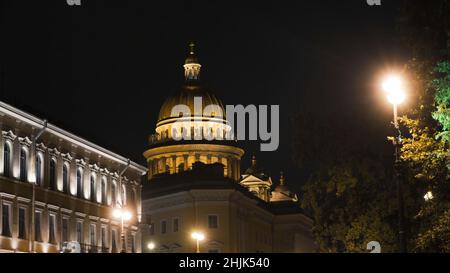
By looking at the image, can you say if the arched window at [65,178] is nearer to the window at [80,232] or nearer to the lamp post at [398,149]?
the window at [80,232]

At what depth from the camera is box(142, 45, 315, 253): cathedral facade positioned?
108 meters

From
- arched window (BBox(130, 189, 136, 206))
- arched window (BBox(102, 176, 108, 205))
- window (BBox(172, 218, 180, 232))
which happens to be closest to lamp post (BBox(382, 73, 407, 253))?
arched window (BBox(102, 176, 108, 205))

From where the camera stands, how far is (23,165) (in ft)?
181

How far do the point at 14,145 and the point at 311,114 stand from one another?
1740 cm

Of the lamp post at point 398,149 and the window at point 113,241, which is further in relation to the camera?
the window at point 113,241

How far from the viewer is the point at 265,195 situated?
15138 cm

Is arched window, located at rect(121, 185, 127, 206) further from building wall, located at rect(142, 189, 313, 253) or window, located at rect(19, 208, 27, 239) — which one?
building wall, located at rect(142, 189, 313, 253)

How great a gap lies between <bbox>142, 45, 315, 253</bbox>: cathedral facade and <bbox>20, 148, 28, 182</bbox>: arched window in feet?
123

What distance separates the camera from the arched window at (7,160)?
52.8 meters

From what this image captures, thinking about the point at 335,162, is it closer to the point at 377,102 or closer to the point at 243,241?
the point at 377,102

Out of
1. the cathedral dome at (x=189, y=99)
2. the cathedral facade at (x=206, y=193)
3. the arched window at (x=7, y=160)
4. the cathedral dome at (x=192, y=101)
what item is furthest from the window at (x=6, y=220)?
the cathedral dome at (x=189, y=99)

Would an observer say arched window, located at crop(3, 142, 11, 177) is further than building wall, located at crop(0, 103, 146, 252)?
No

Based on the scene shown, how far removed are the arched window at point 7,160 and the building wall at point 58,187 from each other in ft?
0.24
